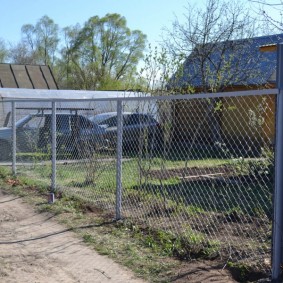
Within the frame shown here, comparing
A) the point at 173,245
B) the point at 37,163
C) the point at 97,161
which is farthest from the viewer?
the point at 37,163

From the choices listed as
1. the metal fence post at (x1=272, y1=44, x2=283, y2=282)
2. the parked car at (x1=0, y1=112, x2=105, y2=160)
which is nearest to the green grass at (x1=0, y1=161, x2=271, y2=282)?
the parked car at (x1=0, y1=112, x2=105, y2=160)

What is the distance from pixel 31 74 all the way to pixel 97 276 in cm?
2001

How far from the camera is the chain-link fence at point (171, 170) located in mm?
5930

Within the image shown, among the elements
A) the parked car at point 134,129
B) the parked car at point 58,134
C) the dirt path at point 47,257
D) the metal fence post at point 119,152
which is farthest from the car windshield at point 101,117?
the dirt path at point 47,257

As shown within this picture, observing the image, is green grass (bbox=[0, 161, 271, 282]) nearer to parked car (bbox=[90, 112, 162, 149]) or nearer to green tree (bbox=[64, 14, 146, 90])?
parked car (bbox=[90, 112, 162, 149])

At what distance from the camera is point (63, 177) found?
34.3 ft

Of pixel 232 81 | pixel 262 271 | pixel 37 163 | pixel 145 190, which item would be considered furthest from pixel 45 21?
pixel 262 271

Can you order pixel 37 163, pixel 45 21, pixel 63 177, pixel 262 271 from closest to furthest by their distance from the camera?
pixel 262 271, pixel 63 177, pixel 37 163, pixel 45 21

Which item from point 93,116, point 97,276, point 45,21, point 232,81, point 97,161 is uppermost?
point 45,21

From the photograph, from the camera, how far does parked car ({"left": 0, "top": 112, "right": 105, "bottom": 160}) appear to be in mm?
9359

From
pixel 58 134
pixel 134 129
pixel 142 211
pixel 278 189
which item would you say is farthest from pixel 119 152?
pixel 58 134

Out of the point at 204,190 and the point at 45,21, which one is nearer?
the point at 204,190

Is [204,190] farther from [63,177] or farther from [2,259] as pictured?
[2,259]

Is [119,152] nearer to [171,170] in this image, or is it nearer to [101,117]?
[101,117]
